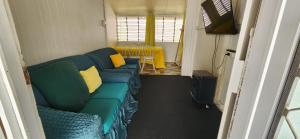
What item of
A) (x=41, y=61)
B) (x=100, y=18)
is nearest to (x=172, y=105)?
(x=41, y=61)

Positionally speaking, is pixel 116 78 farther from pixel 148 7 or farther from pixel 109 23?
pixel 148 7

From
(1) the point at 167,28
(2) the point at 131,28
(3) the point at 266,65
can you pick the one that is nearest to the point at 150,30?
(1) the point at 167,28

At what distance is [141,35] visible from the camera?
607 centimetres

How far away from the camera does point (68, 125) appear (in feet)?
3.42

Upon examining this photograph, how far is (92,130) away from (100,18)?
3.30 m

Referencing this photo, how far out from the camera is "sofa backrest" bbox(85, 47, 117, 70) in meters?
2.72

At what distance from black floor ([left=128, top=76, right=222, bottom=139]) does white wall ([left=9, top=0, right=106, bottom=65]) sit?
1409 millimetres

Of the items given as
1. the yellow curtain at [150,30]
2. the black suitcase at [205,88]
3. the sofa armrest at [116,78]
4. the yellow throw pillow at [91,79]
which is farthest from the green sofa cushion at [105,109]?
the yellow curtain at [150,30]

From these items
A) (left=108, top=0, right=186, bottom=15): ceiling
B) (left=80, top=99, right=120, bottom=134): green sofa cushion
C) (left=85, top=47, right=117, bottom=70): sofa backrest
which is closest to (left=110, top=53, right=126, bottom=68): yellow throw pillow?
(left=85, top=47, right=117, bottom=70): sofa backrest

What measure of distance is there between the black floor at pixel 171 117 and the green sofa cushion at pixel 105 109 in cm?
44

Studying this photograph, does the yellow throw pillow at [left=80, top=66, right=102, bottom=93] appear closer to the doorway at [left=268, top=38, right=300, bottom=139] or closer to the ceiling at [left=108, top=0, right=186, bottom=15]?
the doorway at [left=268, top=38, right=300, bottom=139]

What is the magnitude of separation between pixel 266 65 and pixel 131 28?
5.89 metres

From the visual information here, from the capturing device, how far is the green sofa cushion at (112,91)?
182cm

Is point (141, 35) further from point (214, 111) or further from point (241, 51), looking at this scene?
point (241, 51)
